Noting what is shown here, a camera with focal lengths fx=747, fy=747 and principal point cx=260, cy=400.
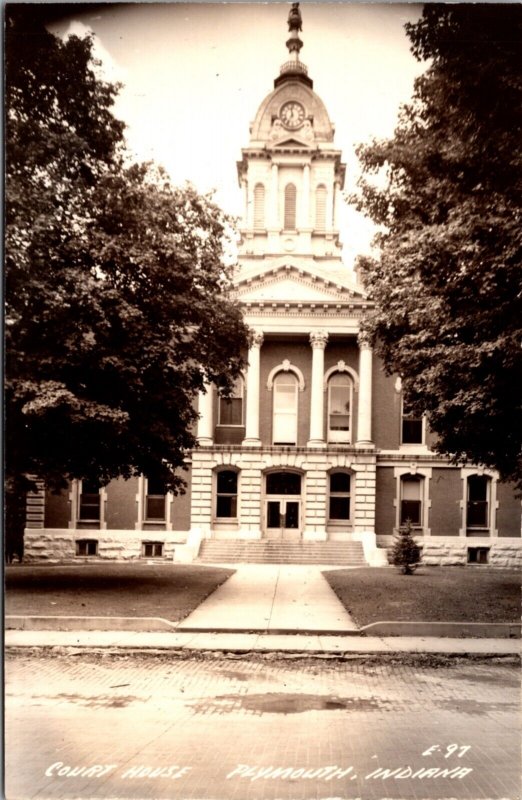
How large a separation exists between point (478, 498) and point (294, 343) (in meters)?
3.94

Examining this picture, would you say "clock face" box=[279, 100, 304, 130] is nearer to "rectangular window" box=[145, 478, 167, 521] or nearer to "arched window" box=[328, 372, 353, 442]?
"arched window" box=[328, 372, 353, 442]

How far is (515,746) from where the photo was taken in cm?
862

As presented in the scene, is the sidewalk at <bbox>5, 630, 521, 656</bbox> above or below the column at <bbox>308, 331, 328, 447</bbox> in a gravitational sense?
below

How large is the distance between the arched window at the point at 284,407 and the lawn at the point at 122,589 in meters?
2.55

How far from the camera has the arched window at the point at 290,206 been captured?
11.1 m

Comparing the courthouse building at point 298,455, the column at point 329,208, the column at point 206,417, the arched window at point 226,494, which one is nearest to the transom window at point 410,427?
the courthouse building at point 298,455

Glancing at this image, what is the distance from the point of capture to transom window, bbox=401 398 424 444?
44.5 ft

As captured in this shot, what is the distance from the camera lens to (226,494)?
44.7 ft

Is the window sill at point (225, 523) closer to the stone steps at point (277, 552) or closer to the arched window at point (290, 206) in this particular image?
the stone steps at point (277, 552)

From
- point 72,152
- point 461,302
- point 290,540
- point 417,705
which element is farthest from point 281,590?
point 72,152

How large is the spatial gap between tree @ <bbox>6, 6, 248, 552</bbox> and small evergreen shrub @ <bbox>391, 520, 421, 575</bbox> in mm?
3879

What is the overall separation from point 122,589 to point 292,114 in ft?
25.2

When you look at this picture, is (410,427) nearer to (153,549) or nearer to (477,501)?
(477,501)

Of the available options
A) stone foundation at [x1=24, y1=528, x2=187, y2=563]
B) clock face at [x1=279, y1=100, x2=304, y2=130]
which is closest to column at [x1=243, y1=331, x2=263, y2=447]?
stone foundation at [x1=24, y1=528, x2=187, y2=563]
